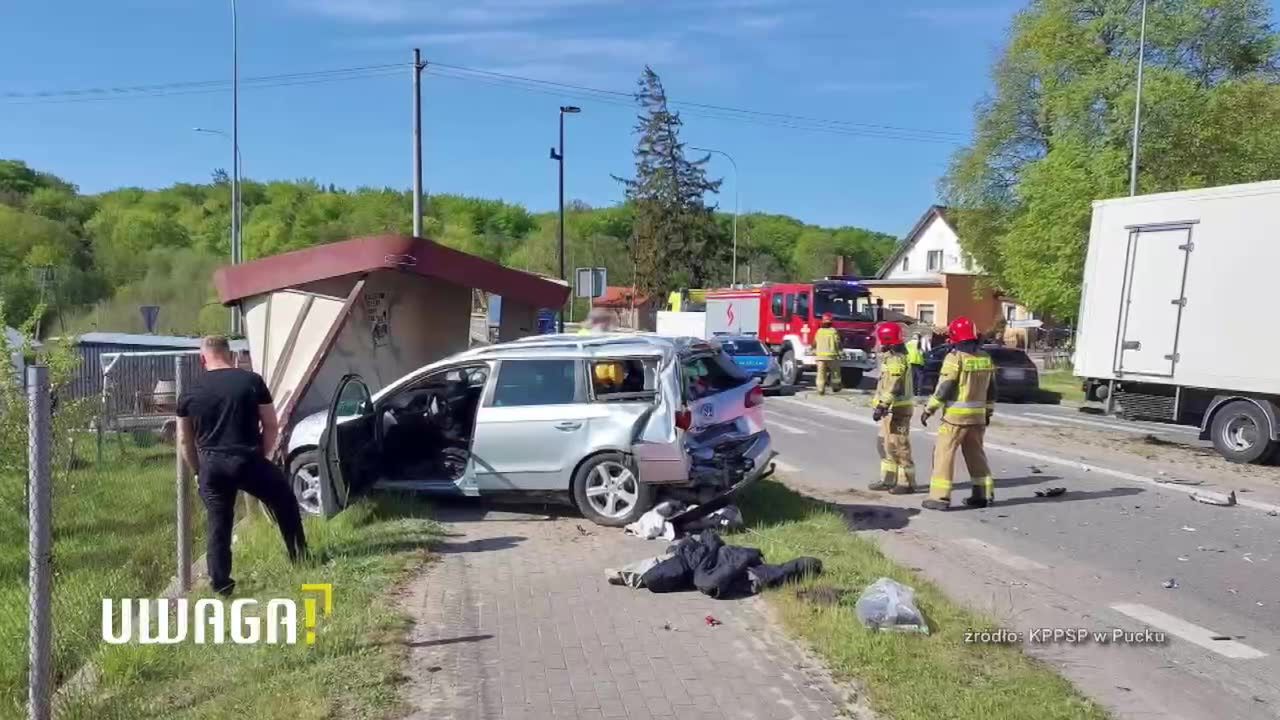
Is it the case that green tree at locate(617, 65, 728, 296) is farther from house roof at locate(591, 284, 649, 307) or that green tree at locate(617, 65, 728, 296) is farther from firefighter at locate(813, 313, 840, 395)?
firefighter at locate(813, 313, 840, 395)

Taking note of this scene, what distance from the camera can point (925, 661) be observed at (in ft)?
16.7

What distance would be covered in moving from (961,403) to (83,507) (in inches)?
324

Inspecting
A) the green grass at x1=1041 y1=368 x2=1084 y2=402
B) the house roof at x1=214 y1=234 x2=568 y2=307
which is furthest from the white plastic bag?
the green grass at x1=1041 y1=368 x2=1084 y2=402

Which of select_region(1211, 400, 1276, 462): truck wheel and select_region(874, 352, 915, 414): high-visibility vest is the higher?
select_region(874, 352, 915, 414): high-visibility vest

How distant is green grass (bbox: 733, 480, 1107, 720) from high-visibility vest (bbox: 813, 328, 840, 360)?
15589 mm

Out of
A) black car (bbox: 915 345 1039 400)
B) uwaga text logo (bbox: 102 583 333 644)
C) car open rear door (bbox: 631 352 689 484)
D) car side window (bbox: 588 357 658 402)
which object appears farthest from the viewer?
black car (bbox: 915 345 1039 400)

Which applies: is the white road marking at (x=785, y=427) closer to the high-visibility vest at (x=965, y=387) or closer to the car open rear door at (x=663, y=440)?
the high-visibility vest at (x=965, y=387)

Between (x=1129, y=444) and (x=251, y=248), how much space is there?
6381cm

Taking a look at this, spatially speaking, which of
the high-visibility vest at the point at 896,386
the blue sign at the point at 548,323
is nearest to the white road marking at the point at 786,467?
the high-visibility vest at the point at 896,386

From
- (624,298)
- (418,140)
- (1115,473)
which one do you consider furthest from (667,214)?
(1115,473)

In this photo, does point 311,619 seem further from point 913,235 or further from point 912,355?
point 913,235

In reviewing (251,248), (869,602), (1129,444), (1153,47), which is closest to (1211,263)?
(1129,444)

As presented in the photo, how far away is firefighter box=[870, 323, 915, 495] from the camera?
1053 centimetres

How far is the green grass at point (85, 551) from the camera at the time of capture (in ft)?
18.3
